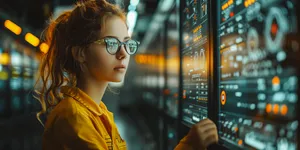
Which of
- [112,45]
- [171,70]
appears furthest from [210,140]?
[171,70]

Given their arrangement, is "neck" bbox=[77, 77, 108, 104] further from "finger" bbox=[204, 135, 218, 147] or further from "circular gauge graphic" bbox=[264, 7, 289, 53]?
"circular gauge graphic" bbox=[264, 7, 289, 53]

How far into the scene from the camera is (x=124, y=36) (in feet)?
5.31

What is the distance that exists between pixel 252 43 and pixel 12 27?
628 cm

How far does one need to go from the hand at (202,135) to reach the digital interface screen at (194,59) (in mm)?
320

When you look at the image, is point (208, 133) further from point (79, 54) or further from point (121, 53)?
point (79, 54)

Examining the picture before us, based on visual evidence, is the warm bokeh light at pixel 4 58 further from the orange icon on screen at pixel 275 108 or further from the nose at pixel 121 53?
the orange icon on screen at pixel 275 108

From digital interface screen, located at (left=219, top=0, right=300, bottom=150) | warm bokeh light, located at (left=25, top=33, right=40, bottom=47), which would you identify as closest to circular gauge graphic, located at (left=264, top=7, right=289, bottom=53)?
digital interface screen, located at (left=219, top=0, right=300, bottom=150)

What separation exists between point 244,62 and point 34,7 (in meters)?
7.04

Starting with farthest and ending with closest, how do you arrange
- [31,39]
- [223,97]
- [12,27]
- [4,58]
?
[31,39] < [12,27] < [4,58] < [223,97]

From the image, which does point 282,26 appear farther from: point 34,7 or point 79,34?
point 34,7

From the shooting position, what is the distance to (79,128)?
1299 mm

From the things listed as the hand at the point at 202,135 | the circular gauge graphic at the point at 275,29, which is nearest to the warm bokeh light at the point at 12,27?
the hand at the point at 202,135

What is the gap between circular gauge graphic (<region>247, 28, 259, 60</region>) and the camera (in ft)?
3.76

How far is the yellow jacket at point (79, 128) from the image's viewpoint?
4.23 feet
